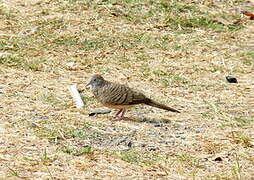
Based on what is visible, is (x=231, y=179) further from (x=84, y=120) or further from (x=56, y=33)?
(x=56, y=33)

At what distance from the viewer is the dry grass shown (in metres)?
5.10

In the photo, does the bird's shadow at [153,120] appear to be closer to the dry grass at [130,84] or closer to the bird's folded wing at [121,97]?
the dry grass at [130,84]

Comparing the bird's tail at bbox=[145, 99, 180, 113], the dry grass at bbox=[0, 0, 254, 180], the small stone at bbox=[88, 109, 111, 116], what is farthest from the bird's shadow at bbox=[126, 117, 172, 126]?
the small stone at bbox=[88, 109, 111, 116]

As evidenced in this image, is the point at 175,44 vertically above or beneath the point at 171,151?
beneath

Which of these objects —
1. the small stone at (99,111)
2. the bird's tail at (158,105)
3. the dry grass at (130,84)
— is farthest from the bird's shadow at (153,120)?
the small stone at (99,111)

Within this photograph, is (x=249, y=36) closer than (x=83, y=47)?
No

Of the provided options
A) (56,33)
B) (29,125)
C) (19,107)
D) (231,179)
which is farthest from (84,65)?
(231,179)

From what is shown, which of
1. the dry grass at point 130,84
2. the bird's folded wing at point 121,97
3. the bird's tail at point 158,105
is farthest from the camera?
the bird's tail at point 158,105

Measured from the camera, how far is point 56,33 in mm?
9945

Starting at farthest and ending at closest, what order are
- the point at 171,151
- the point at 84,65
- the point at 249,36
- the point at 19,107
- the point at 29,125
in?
the point at 249,36 → the point at 84,65 → the point at 19,107 → the point at 29,125 → the point at 171,151

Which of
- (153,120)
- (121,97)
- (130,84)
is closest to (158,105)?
(153,120)

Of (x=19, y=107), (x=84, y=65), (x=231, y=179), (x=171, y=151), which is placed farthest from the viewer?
(x=84, y=65)

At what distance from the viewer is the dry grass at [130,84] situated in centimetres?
510

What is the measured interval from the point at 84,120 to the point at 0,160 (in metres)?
1.45
